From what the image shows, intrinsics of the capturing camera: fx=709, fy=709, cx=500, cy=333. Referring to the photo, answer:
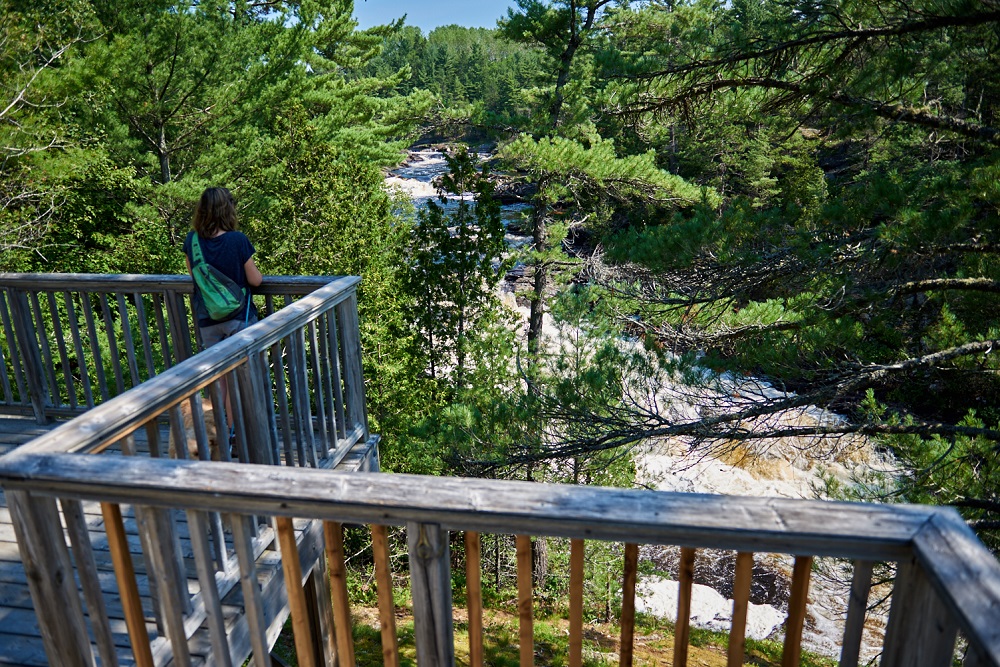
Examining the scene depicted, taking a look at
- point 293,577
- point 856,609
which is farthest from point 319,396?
point 856,609

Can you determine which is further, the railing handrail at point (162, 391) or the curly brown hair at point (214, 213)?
the curly brown hair at point (214, 213)

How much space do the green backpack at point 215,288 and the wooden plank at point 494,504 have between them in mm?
1876

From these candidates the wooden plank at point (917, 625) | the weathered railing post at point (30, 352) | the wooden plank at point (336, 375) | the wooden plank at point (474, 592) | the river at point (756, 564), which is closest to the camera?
the wooden plank at point (917, 625)

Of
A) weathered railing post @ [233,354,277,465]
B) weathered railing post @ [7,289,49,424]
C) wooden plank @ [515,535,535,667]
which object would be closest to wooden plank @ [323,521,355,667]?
wooden plank @ [515,535,535,667]

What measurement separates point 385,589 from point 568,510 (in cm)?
52

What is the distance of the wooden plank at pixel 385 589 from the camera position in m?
1.61

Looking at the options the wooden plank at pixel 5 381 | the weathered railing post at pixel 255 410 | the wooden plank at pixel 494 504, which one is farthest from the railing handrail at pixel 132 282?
the wooden plank at pixel 494 504

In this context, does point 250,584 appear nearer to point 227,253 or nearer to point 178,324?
point 227,253

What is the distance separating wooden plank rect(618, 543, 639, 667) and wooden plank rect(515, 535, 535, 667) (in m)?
0.21

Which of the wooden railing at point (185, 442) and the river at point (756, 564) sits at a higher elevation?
the wooden railing at point (185, 442)

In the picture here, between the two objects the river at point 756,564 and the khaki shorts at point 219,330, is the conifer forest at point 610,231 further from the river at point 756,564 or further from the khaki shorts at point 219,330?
the khaki shorts at point 219,330

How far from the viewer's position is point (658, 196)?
15188 mm

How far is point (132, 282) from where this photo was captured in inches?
159

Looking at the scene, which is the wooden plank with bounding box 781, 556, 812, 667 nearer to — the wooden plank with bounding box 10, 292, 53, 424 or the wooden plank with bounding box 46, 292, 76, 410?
the wooden plank with bounding box 46, 292, 76, 410
